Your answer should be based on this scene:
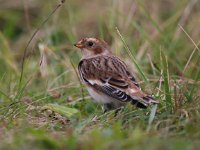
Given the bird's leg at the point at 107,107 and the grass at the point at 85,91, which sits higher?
the grass at the point at 85,91

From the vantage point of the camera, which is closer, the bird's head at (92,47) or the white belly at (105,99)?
the white belly at (105,99)

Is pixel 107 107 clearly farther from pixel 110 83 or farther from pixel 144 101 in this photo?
pixel 144 101

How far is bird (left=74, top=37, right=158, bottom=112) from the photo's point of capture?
586 centimetres

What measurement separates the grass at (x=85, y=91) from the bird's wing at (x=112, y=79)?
0.13 m

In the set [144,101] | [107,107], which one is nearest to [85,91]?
[107,107]

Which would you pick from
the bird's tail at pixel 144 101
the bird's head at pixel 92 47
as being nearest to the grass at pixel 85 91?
the bird's tail at pixel 144 101

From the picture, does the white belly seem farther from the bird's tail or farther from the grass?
the bird's tail

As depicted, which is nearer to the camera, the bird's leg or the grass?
the grass

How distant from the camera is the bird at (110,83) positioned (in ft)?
19.2

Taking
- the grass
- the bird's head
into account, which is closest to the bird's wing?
the grass

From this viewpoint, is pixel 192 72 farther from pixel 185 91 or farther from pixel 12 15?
→ pixel 12 15

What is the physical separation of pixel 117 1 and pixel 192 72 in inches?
106

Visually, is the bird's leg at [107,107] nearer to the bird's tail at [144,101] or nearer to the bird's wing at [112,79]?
the bird's wing at [112,79]

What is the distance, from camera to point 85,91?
7047mm
